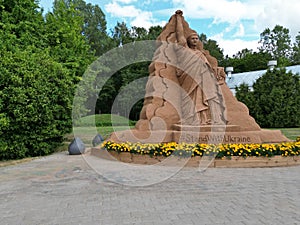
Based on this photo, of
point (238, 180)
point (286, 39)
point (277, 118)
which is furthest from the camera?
point (286, 39)

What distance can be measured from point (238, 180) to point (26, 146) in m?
7.27

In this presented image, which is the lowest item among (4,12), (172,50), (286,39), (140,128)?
(140,128)

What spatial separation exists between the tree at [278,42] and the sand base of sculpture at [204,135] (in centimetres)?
3788

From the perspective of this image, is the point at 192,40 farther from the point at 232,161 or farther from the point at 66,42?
the point at 66,42

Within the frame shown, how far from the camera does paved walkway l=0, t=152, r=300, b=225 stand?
3.68 meters

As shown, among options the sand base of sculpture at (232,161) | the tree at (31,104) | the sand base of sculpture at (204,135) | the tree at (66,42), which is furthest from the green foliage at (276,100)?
the tree at (31,104)

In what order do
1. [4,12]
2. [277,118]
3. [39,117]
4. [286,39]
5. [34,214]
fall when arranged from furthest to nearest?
1. [286,39]
2. [277,118]
3. [4,12]
4. [39,117]
5. [34,214]

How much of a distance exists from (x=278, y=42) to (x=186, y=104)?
39988mm

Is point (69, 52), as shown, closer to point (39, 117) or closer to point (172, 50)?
point (39, 117)

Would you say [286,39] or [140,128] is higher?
[286,39]

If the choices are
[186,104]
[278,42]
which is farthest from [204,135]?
[278,42]

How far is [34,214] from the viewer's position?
3898 millimetres

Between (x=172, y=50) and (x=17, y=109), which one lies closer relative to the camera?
(x=17, y=109)

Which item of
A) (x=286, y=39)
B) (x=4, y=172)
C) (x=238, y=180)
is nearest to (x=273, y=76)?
(x=238, y=180)
